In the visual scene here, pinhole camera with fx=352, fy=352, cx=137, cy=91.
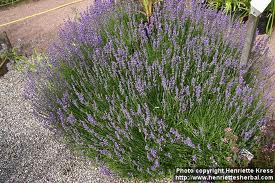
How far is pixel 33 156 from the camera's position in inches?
120

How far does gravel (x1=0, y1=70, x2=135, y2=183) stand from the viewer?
9.34 ft

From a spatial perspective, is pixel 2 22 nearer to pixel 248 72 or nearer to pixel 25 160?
pixel 25 160

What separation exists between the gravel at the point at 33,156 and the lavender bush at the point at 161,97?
Result: 16 cm

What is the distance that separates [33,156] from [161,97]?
1.23 m

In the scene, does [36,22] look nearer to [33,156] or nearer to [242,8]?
[33,156]

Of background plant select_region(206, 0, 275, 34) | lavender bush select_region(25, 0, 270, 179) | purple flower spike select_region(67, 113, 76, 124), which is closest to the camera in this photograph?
lavender bush select_region(25, 0, 270, 179)

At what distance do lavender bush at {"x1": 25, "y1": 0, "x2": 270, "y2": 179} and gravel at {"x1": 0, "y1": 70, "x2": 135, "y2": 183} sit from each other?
0.51 feet

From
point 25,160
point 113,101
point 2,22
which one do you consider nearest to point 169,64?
point 113,101

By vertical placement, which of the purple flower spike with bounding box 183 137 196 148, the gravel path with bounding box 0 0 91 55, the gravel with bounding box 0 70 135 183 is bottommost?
the gravel with bounding box 0 70 135 183

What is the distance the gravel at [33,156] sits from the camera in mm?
2846

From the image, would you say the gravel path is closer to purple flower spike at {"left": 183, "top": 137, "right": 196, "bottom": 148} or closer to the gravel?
the gravel

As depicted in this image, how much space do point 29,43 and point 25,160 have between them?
6.52ft

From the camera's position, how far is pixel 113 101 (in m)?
2.69

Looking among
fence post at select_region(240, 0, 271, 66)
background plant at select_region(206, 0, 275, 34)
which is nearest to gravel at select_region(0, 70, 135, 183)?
fence post at select_region(240, 0, 271, 66)
